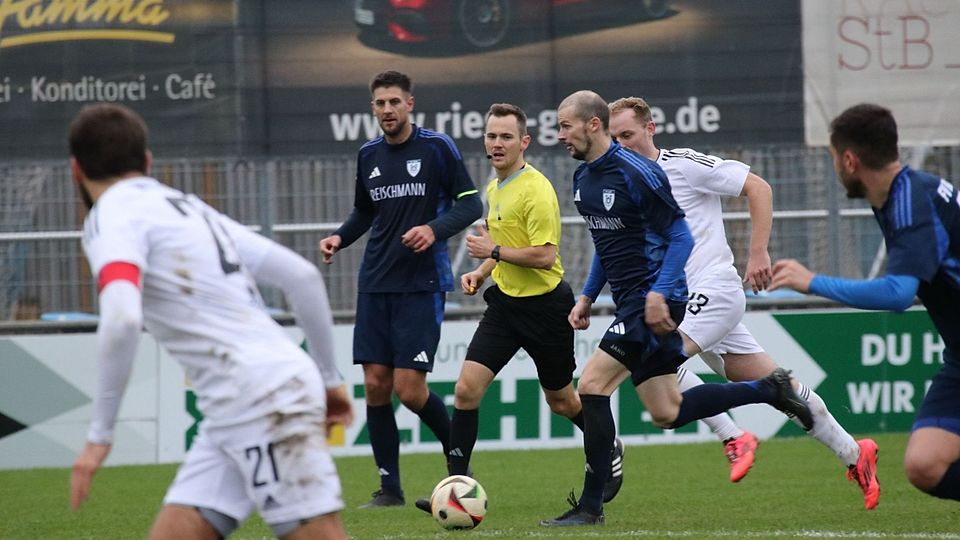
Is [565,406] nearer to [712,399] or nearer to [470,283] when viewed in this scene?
[470,283]

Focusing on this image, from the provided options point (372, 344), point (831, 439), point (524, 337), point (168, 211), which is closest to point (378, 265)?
point (372, 344)

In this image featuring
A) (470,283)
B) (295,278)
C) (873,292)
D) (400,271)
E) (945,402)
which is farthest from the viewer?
(400,271)

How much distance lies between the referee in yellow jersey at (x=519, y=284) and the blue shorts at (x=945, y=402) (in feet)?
8.13

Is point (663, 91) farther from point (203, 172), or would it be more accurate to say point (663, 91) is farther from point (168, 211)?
point (168, 211)

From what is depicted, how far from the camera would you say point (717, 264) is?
26.2 feet

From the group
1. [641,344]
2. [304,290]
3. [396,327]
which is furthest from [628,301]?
[304,290]

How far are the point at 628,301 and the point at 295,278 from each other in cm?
317

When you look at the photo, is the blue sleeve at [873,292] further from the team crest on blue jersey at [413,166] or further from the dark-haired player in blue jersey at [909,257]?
the team crest on blue jersey at [413,166]

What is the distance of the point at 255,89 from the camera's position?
12.0 m

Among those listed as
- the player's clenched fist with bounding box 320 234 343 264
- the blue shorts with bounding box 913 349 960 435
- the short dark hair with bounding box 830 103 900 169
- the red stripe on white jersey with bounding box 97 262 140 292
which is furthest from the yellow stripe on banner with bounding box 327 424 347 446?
the red stripe on white jersey with bounding box 97 262 140 292

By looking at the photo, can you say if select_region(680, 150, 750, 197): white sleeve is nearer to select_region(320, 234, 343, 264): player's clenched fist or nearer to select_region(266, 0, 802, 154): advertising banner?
select_region(320, 234, 343, 264): player's clenched fist

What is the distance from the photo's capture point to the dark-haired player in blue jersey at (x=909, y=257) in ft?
16.1

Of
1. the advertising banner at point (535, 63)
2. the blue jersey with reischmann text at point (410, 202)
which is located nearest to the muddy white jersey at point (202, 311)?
the blue jersey with reischmann text at point (410, 202)

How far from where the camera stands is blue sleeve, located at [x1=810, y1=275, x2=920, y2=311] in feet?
16.0
